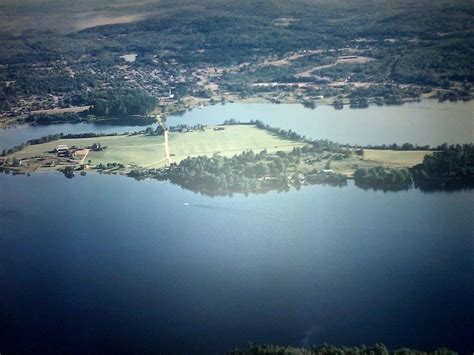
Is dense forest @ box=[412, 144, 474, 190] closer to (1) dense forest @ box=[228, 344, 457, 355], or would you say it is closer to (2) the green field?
(2) the green field

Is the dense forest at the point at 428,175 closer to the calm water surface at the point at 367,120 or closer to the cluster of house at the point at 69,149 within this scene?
the calm water surface at the point at 367,120

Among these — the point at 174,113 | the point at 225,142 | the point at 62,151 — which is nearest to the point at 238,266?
the point at 225,142

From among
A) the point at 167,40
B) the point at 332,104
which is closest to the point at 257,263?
the point at 332,104

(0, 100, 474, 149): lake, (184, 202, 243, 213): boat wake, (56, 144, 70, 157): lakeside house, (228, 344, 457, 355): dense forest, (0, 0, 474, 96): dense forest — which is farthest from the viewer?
(0, 0, 474, 96): dense forest

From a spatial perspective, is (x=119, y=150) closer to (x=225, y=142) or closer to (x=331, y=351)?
(x=225, y=142)

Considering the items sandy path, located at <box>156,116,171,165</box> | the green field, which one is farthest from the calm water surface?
the green field
